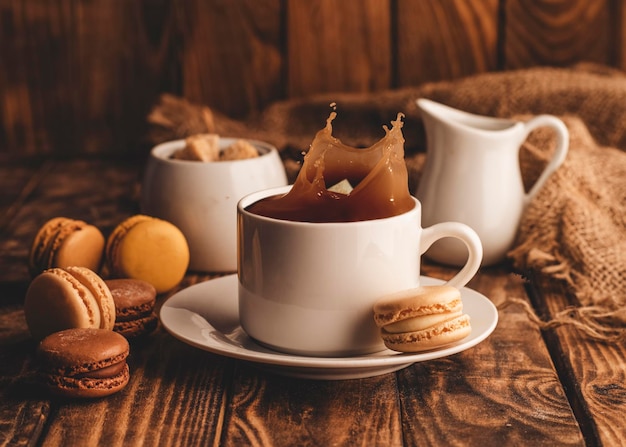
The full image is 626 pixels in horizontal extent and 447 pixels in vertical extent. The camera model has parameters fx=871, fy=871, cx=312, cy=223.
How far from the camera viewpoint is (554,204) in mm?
1169

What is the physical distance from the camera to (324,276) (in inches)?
30.5

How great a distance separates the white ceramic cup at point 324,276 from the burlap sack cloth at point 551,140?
0.77 feet

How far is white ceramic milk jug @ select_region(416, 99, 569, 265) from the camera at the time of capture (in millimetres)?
1137

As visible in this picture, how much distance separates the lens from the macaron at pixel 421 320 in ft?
2.45

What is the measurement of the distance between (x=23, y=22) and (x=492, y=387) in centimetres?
141

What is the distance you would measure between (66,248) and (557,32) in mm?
1231

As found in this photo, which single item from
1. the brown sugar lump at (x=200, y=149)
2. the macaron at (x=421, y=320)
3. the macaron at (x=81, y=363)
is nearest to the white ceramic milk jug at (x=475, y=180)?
the brown sugar lump at (x=200, y=149)

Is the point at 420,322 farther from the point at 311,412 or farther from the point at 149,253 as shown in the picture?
the point at 149,253

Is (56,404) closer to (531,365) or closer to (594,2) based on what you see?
(531,365)

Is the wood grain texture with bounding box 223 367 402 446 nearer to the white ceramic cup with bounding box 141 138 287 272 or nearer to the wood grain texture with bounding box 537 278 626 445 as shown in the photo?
the wood grain texture with bounding box 537 278 626 445

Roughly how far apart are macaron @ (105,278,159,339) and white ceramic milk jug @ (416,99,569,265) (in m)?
0.42

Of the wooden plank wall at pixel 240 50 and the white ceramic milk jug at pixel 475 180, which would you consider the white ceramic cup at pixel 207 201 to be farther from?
the wooden plank wall at pixel 240 50

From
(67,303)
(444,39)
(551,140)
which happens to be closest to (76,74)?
(444,39)

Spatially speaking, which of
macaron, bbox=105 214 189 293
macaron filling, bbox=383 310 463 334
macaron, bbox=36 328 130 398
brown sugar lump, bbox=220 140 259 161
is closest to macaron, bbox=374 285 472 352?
macaron filling, bbox=383 310 463 334
